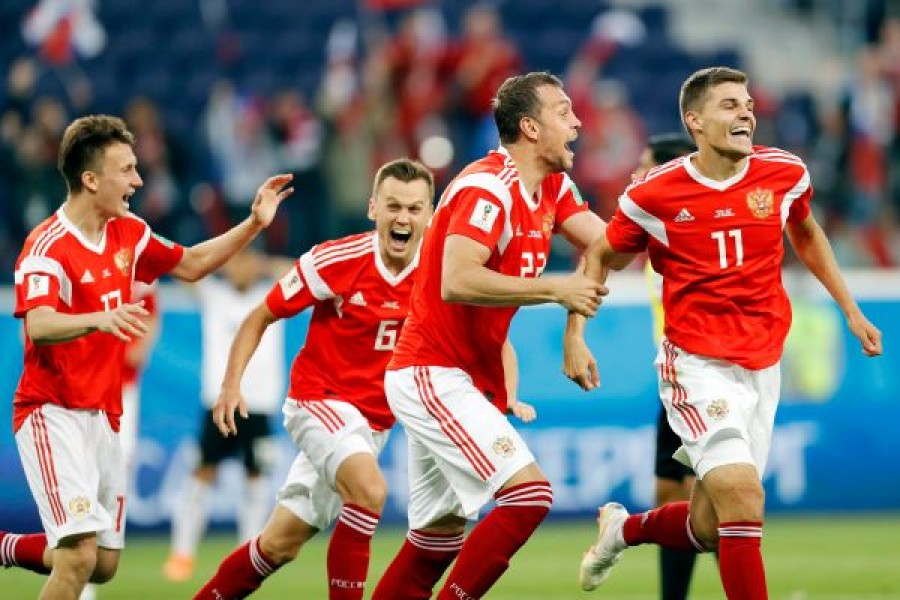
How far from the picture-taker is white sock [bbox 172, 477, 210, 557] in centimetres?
1182

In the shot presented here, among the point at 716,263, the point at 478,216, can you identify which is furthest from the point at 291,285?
the point at 716,263

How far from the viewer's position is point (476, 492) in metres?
7.31

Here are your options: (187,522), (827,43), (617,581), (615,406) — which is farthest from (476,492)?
(827,43)

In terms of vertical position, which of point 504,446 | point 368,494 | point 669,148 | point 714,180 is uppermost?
point 669,148

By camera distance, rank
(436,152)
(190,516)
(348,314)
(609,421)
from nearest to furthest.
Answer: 1. (348,314)
2. (190,516)
3. (609,421)
4. (436,152)

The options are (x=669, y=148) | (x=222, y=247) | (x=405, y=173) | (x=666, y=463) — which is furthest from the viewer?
(x=669, y=148)

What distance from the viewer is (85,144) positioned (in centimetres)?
808

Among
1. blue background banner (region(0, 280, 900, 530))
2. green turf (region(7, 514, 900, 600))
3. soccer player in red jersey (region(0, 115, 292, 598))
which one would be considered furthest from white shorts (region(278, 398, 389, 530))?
blue background banner (region(0, 280, 900, 530))

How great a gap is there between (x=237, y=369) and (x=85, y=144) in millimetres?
1284

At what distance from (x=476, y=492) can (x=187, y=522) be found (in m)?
5.12

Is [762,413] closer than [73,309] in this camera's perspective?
Yes

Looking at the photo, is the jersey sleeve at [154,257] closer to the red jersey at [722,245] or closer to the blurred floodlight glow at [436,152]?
the red jersey at [722,245]

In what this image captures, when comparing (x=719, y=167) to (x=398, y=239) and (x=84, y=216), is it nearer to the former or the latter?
(x=398, y=239)

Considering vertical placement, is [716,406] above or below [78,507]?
above
